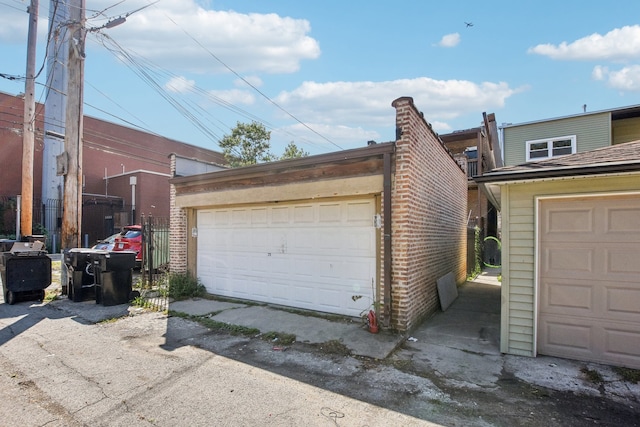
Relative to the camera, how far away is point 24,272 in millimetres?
8109

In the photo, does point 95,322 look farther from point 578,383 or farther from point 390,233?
point 578,383

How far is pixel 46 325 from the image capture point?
643 centimetres

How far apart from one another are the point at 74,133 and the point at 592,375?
11.7m

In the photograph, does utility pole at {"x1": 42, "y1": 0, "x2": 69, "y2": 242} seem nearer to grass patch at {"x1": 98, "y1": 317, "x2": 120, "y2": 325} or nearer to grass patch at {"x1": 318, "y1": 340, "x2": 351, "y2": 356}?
grass patch at {"x1": 98, "y1": 317, "x2": 120, "y2": 325}

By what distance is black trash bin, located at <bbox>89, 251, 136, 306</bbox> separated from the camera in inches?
310

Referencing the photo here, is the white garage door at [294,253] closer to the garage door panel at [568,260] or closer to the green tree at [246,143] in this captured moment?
the garage door panel at [568,260]

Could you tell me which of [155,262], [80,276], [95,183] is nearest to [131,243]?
[155,262]

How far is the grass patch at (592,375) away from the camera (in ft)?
13.4

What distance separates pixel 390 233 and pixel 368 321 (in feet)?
5.15

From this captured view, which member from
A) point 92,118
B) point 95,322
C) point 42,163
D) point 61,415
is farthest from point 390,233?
point 92,118

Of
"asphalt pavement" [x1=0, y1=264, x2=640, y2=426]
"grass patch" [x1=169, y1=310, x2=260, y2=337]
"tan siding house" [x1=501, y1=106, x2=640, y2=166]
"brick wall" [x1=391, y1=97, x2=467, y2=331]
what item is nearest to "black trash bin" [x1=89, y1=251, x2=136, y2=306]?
"asphalt pavement" [x1=0, y1=264, x2=640, y2=426]

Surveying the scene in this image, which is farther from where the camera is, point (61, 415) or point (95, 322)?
point (95, 322)

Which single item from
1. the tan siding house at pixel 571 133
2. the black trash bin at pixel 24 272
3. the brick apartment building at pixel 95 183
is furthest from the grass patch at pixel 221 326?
the tan siding house at pixel 571 133

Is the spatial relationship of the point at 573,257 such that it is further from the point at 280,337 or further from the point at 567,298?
the point at 280,337
